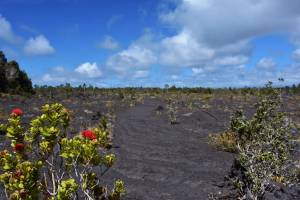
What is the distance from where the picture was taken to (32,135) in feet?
22.8

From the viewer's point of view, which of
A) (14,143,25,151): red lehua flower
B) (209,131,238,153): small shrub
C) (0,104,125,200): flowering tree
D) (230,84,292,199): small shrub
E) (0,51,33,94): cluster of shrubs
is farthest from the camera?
(0,51,33,94): cluster of shrubs

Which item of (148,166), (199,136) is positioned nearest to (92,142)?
(148,166)

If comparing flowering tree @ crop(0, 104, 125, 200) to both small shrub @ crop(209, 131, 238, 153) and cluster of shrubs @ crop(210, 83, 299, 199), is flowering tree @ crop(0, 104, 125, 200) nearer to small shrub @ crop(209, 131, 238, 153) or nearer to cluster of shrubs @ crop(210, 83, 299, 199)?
cluster of shrubs @ crop(210, 83, 299, 199)

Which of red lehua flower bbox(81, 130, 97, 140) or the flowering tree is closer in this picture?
the flowering tree

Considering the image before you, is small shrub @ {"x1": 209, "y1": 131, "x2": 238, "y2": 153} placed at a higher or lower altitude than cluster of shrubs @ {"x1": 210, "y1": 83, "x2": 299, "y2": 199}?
lower

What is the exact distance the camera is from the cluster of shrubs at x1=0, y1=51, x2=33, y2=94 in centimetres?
5417

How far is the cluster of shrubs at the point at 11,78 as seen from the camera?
54172 millimetres

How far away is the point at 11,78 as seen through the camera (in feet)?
183

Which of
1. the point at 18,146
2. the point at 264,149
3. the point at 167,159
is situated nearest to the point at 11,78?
the point at 167,159

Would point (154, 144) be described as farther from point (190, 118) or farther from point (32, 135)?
point (32, 135)

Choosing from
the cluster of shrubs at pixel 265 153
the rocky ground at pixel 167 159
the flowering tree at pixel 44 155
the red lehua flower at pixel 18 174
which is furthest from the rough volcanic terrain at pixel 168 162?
the red lehua flower at pixel 18 174

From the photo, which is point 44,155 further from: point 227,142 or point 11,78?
point 11,78

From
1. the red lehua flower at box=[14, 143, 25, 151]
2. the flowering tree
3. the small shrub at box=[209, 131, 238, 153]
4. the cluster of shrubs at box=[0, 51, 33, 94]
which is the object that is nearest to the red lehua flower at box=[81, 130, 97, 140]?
the flowering tree

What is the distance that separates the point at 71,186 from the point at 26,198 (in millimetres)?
606
